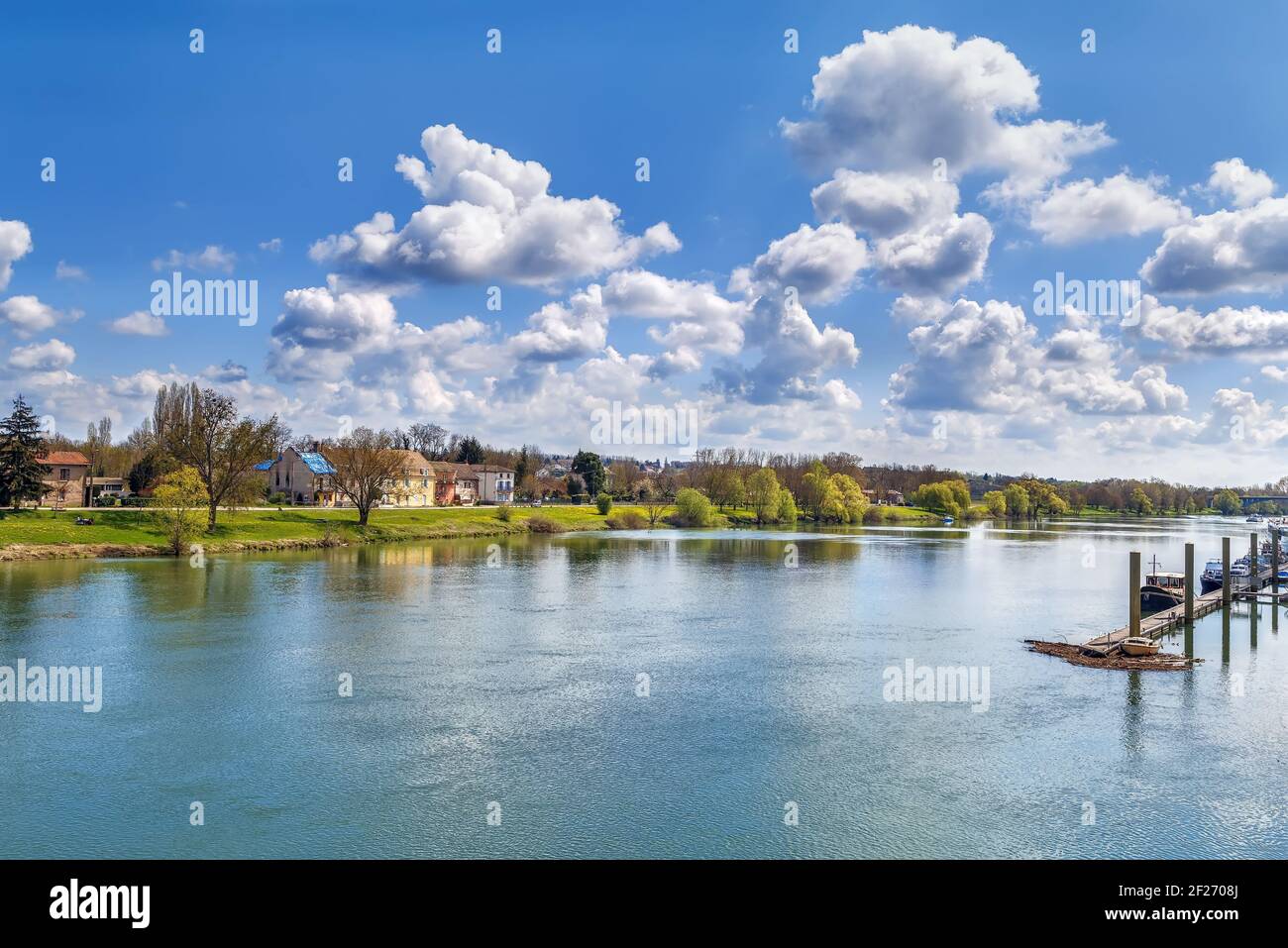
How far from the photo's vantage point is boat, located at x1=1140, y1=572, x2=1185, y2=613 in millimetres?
40062

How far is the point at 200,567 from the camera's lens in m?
48.6

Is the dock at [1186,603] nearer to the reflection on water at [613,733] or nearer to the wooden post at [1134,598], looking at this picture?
the wooden post at [1134,598]

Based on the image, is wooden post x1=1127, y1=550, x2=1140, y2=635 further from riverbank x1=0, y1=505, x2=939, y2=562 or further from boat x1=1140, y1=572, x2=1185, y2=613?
riverbank x1=0, y1=505, x2=939, y2=562

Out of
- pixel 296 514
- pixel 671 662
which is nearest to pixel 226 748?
pixel 671 662

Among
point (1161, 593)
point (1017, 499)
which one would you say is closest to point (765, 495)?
point (1161, 593)

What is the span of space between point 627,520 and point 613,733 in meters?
82.7

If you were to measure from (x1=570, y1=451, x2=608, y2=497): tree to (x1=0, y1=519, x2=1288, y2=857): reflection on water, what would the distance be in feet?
303

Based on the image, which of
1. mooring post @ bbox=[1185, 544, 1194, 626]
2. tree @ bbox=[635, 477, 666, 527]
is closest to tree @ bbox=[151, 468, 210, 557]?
mooring post @ bbox=[1185, 544, 1194, 626]

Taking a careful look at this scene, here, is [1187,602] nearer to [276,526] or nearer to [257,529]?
[257,529]

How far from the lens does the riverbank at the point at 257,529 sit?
51.9 meters

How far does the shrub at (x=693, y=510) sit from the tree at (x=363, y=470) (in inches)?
1538

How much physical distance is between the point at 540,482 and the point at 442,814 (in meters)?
134

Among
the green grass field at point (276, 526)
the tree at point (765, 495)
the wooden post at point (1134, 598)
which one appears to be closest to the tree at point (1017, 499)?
the tree at point (765, 495)

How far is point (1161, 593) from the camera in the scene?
1603 inches
